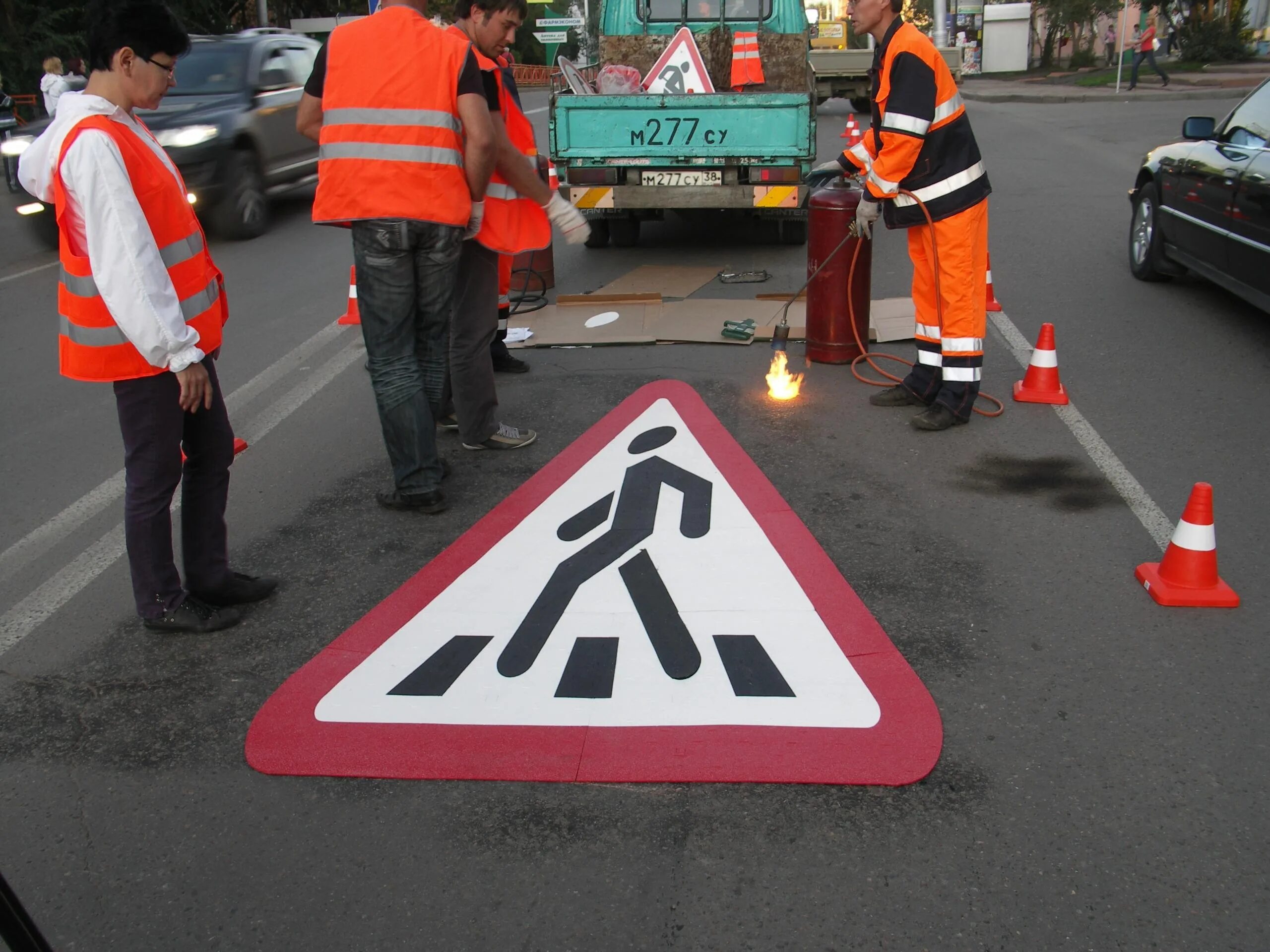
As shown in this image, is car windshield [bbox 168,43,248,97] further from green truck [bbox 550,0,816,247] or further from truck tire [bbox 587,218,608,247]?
green truck [bbox 550,0,816,247]

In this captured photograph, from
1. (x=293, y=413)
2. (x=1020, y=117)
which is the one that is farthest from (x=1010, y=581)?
(x=1020, y=117)

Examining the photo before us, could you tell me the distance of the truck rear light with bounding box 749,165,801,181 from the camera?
357 inches

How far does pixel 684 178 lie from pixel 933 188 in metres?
4.11

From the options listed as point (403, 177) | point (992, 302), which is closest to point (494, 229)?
point (403, 177)

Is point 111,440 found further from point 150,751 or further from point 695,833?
point 695,833

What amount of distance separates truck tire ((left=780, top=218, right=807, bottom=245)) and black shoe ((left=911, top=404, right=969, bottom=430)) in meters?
5.11

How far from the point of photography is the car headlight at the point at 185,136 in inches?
436

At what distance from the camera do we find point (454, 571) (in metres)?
4.17

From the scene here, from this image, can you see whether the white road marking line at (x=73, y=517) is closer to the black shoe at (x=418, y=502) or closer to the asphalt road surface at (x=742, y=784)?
the asphalt road surface at (x=742, y=784)

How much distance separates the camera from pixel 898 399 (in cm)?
596

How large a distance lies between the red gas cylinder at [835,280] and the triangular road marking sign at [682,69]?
3.64m

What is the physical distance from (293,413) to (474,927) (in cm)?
428

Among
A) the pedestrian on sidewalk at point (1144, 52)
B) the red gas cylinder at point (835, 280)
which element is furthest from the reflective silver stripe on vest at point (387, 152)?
the pedestrian on sidewalk at point (1144, 52)

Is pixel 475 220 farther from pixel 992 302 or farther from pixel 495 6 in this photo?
pixel 992 302
